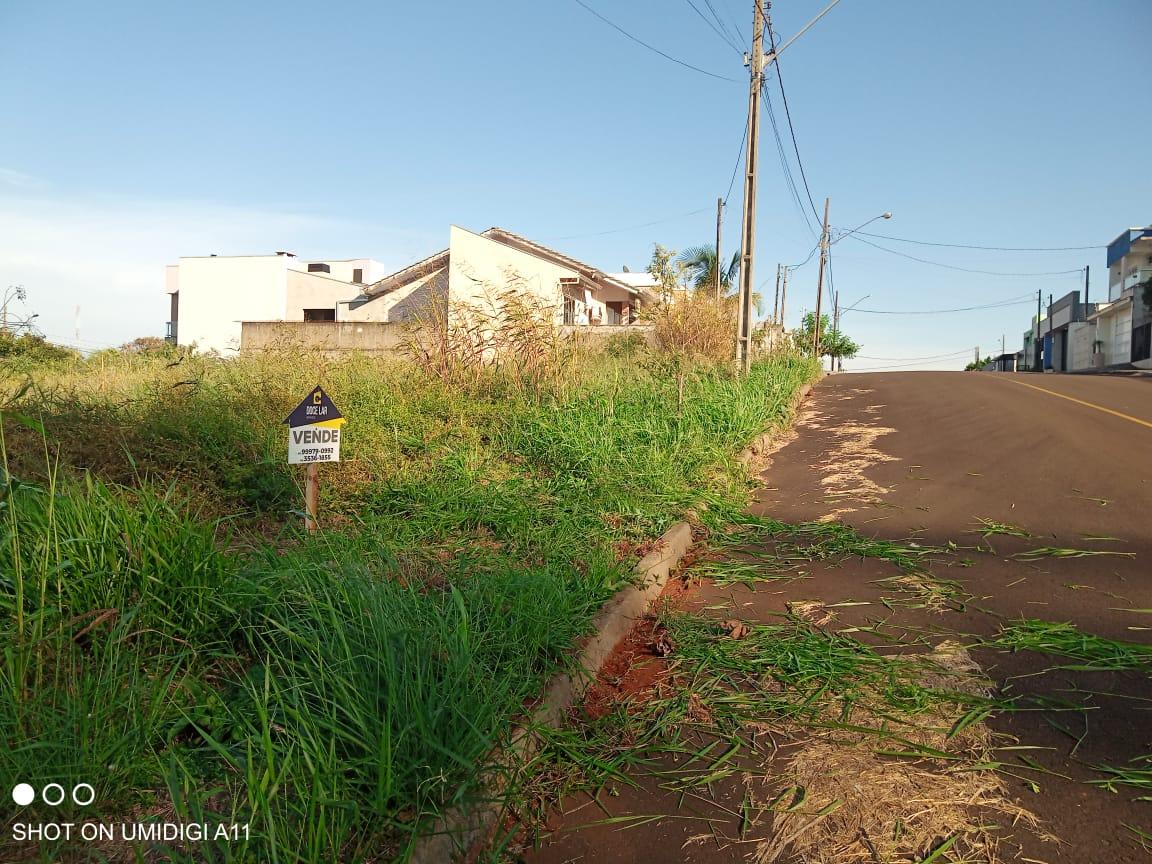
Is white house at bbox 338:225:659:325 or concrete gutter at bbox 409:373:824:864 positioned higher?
white house at bbox 338:225:659:325

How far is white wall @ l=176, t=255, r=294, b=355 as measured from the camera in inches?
1543

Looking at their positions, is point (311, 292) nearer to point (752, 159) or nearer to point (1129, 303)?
point (752, 159)

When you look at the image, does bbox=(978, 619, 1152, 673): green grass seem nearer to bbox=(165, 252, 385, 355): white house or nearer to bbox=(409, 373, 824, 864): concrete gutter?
bbox=(409, 373, 824, 864): concrete gutter

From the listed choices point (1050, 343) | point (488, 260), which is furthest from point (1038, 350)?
point (488, 260)

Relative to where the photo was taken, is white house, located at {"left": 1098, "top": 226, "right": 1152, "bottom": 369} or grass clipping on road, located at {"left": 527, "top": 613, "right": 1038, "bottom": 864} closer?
grass clipping on road, located at {"left": 527, "top": 613, "right": 1038, "bottom": 864}

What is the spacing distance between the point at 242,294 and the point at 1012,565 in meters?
41.1

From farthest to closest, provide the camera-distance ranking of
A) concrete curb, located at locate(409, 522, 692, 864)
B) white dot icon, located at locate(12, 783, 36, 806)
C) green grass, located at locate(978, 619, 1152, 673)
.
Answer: green grass, located at locate(978, 619, 1152, 673) → concrete curb, located at locate(409, 522, 692, 864) → white dot icon, located at locate(12, 783, 36, 806)

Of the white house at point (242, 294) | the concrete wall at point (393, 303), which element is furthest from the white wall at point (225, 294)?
the concrete wall at point (393, 303)

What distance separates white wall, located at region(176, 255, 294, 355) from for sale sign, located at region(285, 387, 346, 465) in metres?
36.4

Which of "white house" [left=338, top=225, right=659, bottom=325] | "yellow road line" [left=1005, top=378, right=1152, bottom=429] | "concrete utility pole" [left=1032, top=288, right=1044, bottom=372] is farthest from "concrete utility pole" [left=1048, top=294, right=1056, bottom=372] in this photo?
"yellow road line" [left=1005, top=378, right=1152, bottom=429]

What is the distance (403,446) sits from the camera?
24.1ft

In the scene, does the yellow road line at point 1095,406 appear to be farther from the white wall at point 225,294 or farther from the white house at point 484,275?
the white wall at point 225,294

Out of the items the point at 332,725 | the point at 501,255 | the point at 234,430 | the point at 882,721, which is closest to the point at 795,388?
the point at 234,430

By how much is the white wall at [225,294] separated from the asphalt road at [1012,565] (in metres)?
34.1
